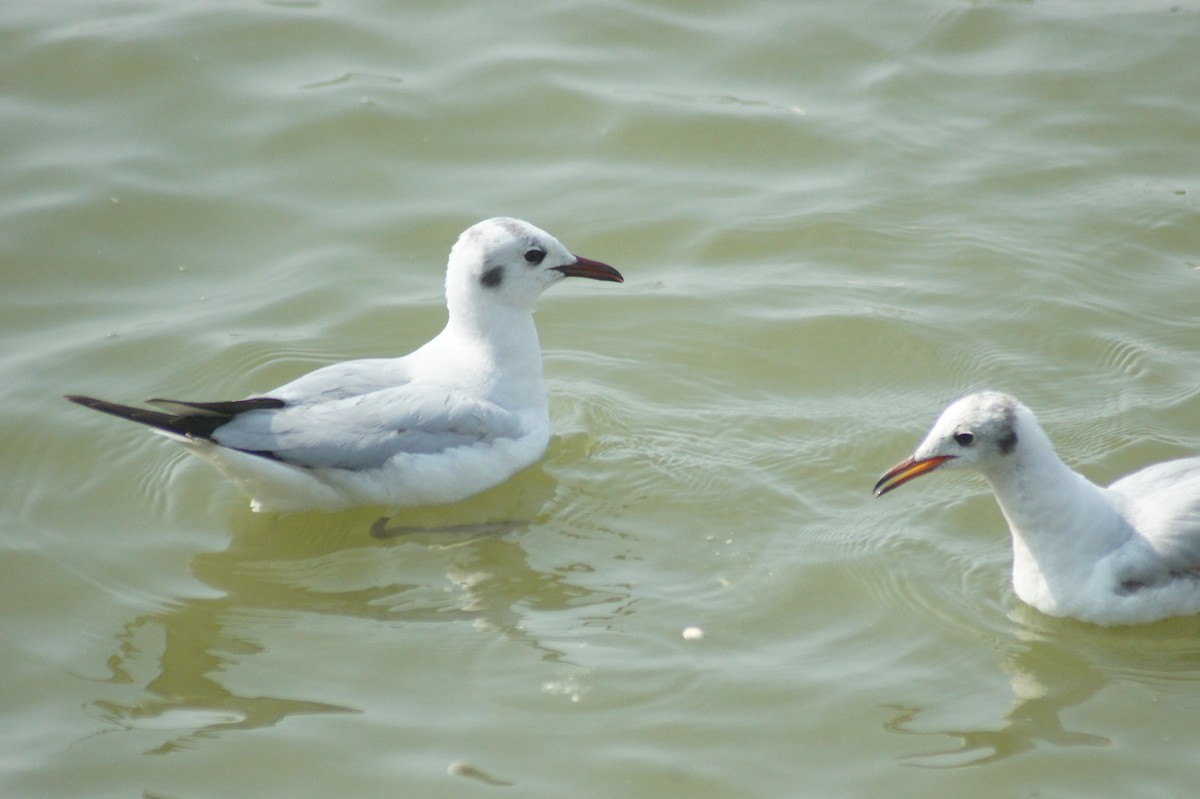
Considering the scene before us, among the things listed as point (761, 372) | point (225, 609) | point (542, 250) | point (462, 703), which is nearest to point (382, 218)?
point (542, 250)

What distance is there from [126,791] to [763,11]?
8223 mm

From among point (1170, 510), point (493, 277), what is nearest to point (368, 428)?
point (493, 277)

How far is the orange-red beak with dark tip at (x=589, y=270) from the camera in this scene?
7.50 metres

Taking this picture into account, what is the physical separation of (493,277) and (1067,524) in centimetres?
312

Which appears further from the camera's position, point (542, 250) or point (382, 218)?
point (382, 218)

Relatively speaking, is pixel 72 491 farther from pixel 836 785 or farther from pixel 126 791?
pixel 836 785

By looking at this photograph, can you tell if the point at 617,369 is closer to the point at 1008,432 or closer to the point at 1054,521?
the point at 1008,432

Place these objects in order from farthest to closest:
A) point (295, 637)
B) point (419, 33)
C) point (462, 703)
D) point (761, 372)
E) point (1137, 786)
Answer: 1. point (419, 33)
2. point (761, 372)
3. point (295, 637)
4. point (462, 703)
5. point (1137, 786)

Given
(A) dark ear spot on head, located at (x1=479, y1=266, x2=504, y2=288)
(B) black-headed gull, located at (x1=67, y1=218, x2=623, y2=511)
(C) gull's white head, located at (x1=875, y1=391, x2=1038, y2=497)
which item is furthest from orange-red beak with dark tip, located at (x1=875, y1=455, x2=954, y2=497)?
(A) dark ear spot on head, located at (x1=479, y1=266, x2=504, y2=288)

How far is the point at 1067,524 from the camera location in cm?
615

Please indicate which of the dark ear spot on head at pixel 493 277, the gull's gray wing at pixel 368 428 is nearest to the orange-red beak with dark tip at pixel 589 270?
the dark ear spot on head at pixel 493 277

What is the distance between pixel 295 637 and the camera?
20.3 ft

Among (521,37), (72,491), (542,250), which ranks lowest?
(72,491)

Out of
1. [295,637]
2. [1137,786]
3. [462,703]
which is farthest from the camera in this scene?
[295,637]
